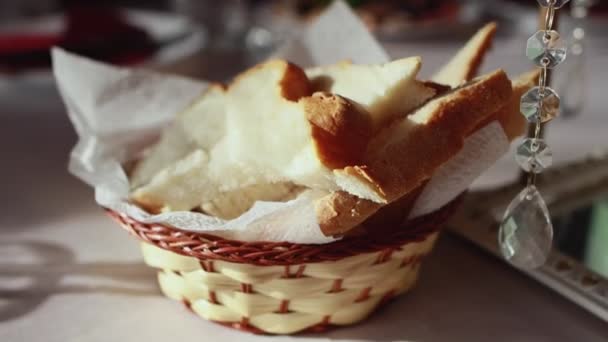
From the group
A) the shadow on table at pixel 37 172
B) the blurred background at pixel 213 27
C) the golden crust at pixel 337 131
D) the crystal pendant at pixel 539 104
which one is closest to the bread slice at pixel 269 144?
the golden crust at pixel 337 131

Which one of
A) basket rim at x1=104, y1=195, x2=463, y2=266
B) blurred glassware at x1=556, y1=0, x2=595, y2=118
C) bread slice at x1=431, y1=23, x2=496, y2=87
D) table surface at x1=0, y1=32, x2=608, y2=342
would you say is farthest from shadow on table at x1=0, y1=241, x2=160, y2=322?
blurred glassware at x1=556, y1=0, x2=595, y2=118

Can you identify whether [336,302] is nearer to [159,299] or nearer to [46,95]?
[159,299]

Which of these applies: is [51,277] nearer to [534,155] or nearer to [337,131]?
[337,131]

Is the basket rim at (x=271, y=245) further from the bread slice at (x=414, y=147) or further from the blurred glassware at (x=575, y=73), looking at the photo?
the blurred glassware at (x=575, y=73)

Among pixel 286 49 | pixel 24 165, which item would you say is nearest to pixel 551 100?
pixel 286 49

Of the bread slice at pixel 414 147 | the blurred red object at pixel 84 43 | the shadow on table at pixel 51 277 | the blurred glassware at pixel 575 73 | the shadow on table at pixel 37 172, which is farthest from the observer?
the blurred red object at pixel 84 43

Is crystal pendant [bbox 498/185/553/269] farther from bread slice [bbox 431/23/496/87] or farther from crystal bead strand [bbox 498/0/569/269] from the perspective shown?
bread slice [bbox 431/23/496/87]

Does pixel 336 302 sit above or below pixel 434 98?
below

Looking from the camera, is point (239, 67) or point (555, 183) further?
point (239, 67)
